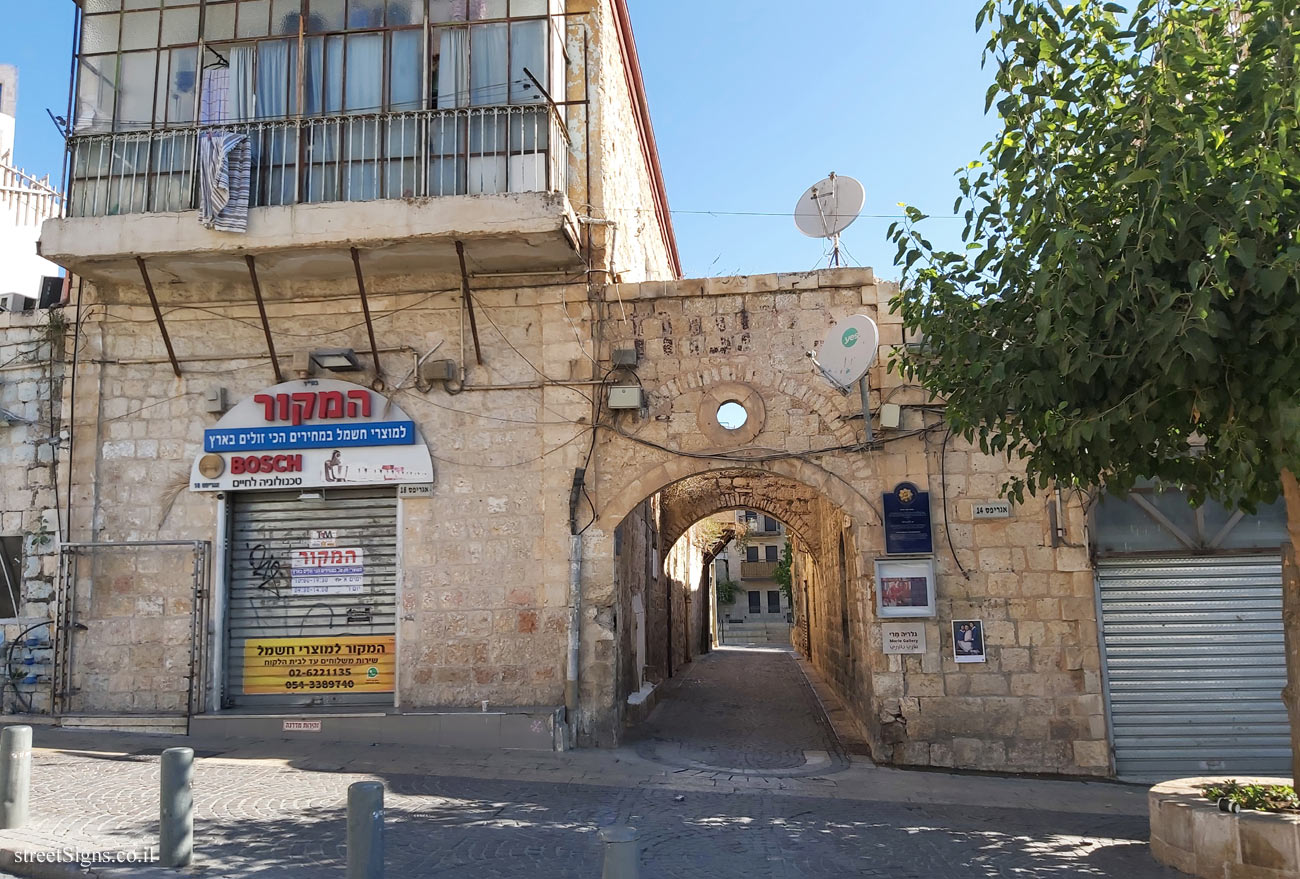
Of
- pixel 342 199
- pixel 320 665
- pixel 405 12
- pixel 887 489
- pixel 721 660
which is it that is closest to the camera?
pixel 887 489

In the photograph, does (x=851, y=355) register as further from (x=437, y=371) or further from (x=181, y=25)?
(x=181, y=25)

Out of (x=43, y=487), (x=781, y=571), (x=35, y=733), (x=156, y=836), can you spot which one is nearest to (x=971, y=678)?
(x=156, y=836)

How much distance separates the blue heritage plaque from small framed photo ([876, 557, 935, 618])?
0.40 ft


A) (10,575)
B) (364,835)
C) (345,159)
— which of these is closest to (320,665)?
(10,575)

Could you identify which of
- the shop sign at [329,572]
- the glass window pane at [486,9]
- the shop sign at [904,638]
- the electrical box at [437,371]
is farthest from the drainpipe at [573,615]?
the glass window pane at [486,9]

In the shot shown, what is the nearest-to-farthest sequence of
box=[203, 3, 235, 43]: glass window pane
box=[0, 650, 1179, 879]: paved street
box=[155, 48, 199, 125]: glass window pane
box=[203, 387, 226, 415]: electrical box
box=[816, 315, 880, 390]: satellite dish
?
box=[0, 650, 1179, 879]: paved street < box=[816, 315, 880, 390]: satellite dish < box=[203, 387, 226, 415]: electrical box < box=[155, 48, 199, 125]: glass window pane < box=[203, 3, 235, 43]: glass window pane

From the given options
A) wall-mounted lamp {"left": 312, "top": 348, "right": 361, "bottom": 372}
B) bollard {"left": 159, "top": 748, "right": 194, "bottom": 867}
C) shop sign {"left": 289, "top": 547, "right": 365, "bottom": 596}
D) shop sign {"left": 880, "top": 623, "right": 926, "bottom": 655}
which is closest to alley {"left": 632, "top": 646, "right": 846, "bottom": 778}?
shop sign {"left": 880, "top": 623, "right": 926, "bottom": 655}

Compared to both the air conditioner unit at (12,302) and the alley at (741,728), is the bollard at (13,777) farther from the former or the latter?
the air conditioner unit at (12,302)

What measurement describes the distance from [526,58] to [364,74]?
1.84 metres

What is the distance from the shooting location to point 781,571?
48.2 m

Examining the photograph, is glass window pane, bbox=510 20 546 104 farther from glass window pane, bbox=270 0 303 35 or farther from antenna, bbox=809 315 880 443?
antenna, bbox=809 315 880 443

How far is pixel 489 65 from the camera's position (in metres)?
10.2

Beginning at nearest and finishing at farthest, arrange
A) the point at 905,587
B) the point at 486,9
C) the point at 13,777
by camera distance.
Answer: the point at 13,777 → the point at 905,587 → the point at 486,9

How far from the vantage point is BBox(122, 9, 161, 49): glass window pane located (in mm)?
10703
